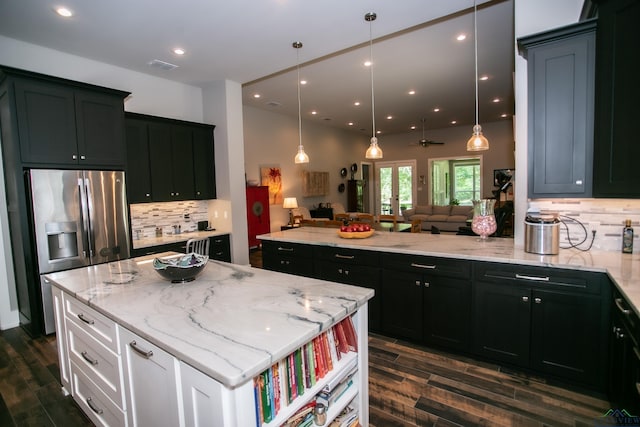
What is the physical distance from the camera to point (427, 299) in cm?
277

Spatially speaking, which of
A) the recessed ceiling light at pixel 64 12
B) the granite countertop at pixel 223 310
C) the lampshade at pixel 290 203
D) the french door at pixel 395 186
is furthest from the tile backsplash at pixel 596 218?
the french door at pixel 395 186

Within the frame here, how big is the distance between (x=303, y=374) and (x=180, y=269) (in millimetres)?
1033

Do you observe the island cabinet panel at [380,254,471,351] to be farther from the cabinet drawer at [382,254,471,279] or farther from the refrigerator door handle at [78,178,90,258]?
the refrigerator door handle at [78,178,90,258]

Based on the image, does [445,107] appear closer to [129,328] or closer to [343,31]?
[343,31]

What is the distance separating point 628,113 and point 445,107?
6224 mm

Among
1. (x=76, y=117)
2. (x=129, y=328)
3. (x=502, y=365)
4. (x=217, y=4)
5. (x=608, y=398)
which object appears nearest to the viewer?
(x=129, y=328)

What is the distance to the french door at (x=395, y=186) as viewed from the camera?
37.2ft

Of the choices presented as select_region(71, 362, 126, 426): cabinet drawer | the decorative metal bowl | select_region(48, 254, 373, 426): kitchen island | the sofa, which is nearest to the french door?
the sofa

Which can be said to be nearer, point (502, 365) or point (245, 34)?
point (502, 365)

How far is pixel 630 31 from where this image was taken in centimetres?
189

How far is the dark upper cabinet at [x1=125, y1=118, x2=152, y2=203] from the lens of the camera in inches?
165

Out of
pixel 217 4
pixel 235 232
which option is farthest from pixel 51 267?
pixel 217 4

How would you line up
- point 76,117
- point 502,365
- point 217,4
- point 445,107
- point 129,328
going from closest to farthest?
point 129,328
point 502,365
point 217,4
point 76,117
point 445,107

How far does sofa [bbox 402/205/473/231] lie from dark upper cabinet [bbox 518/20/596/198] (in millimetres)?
6334
